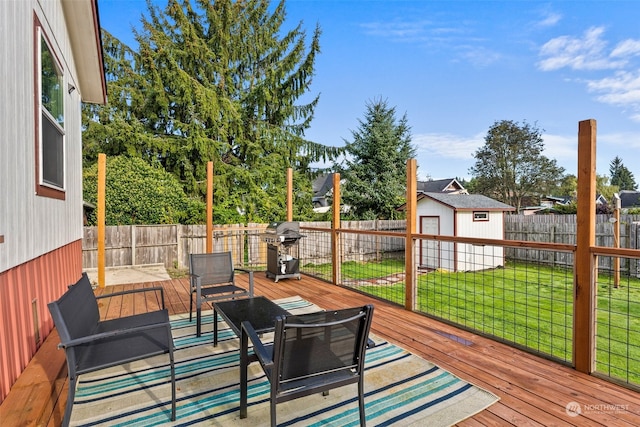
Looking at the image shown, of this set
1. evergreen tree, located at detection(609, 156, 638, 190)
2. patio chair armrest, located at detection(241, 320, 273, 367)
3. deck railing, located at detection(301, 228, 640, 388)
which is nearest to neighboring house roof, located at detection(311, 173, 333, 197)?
deck railing, located at detection(301, 228, 640, 388)

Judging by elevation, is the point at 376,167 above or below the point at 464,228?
above

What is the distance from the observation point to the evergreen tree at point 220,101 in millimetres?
11094

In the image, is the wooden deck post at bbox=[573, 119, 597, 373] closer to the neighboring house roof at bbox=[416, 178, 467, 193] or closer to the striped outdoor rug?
the striped outdoor rug

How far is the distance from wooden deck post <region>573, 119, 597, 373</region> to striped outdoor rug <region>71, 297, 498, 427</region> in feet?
3.12

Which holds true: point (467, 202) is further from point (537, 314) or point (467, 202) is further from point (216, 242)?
point (216, 242)

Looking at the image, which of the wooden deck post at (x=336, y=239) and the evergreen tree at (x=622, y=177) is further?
the evergreen tree at (x=622, y=177)

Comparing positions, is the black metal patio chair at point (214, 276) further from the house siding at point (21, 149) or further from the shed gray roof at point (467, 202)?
the shed gray roof at point (467, 202)

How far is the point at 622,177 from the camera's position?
166ft

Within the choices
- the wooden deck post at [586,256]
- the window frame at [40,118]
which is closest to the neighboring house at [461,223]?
the wooden deck post at [586,256]

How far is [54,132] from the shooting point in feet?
12.4

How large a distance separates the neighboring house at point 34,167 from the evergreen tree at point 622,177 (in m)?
64.4

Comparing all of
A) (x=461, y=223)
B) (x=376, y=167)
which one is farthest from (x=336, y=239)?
(x=376, y=167)

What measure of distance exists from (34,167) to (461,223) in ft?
34.6

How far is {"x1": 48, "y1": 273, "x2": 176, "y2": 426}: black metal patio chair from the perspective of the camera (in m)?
1.79
